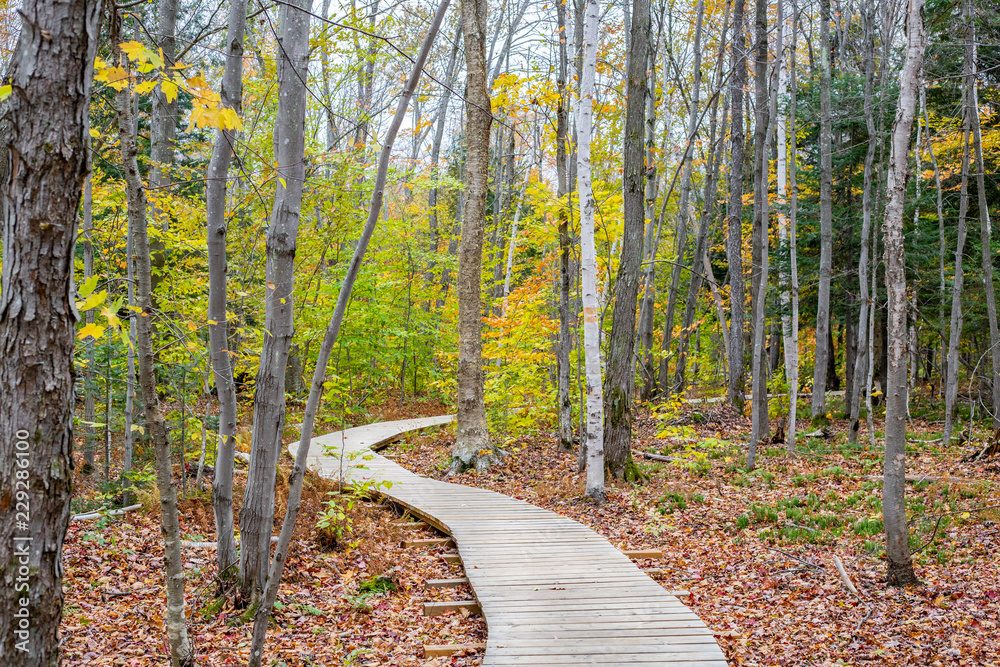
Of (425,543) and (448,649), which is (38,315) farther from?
(425,543)

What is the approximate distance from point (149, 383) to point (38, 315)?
95cm

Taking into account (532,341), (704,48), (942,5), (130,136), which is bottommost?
(532,341)

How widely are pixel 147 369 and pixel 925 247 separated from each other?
55.7 feet

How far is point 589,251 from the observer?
764 centimetres

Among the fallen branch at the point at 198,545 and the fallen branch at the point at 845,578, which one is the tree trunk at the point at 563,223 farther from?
the fallen branch at the point at 198,545

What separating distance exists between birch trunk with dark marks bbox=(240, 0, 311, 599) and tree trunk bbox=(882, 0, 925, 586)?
4822mm

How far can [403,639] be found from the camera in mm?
4559

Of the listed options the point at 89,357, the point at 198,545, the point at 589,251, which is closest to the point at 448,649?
the point at 198,545

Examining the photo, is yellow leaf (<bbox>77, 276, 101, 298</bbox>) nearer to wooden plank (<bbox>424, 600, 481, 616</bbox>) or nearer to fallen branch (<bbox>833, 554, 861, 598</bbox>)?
wooden plank (<bbox>424, 600, 481, 616</bbox>)

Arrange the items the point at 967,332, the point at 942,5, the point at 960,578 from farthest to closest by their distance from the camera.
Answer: the point at 967,332
the point at 942,5
the point at 960,578

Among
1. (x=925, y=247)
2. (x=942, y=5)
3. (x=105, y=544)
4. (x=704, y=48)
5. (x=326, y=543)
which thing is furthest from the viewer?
(x=704, y=48)

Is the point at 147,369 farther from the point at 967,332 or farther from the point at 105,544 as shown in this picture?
the point at 967,332

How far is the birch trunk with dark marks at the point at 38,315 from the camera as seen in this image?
1.96 m

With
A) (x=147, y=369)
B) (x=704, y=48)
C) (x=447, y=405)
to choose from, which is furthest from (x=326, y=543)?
(x=704, y=48)
